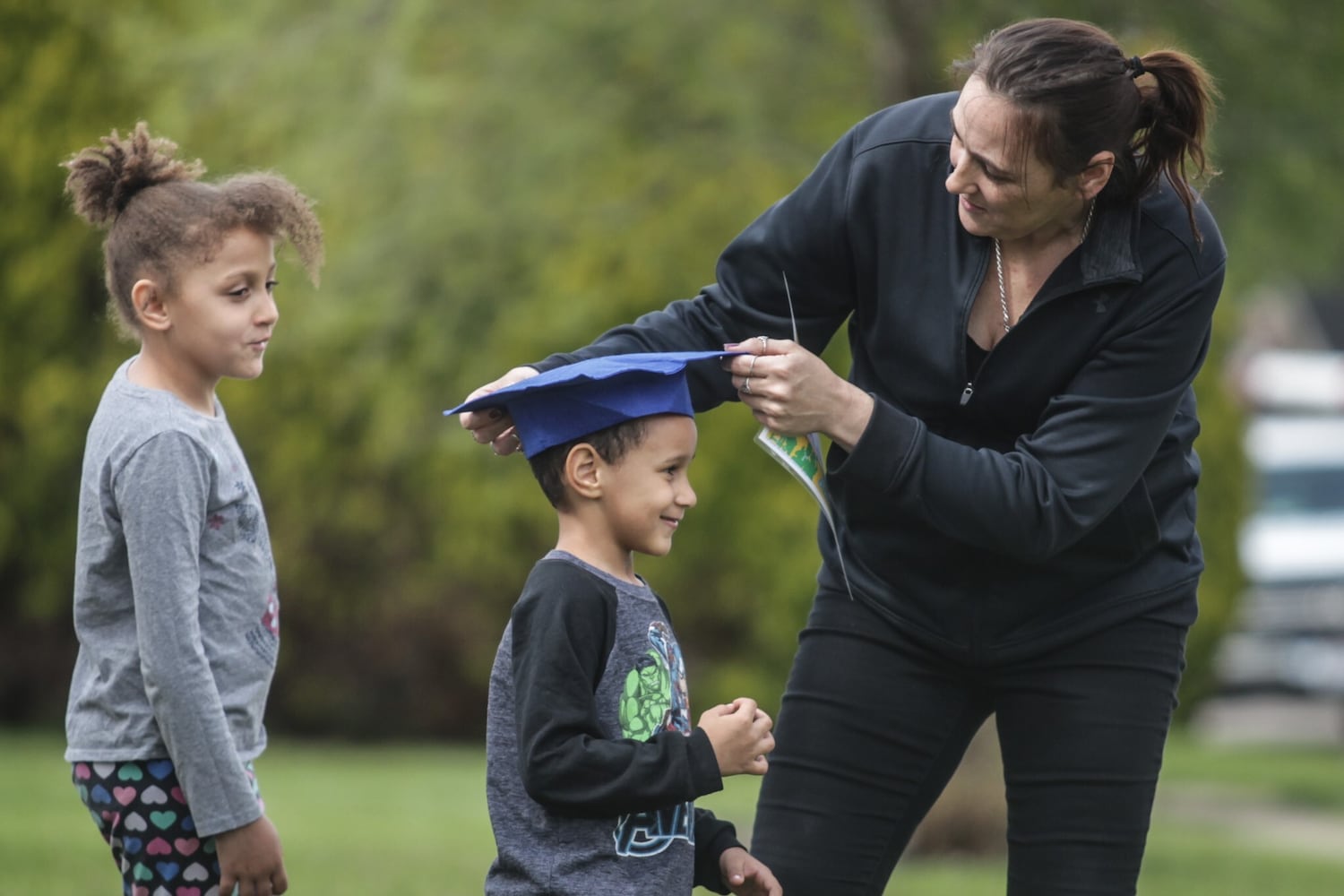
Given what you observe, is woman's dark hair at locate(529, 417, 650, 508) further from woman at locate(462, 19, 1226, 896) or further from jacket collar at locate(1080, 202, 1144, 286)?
jacket collar at locate(1080, 202, 1144, 286)

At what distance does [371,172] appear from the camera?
7.29m

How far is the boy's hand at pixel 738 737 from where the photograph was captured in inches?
103

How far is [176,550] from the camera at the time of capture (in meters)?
2.80

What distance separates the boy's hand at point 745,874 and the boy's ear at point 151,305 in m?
1.35

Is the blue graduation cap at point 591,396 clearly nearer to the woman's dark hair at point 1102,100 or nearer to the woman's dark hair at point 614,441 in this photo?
the woman's dark hair at point 614,441

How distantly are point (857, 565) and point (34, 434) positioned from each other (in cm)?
Answer: 1068

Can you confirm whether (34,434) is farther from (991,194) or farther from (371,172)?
(991,194)

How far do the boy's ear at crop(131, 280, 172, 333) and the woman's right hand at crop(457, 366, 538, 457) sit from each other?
0.58m

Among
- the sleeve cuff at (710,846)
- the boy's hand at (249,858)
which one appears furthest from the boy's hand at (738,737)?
the boy's hand at (249,858)

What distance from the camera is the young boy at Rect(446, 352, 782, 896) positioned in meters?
2.55

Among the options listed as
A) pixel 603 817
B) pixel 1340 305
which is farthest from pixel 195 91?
pixel 1340 305

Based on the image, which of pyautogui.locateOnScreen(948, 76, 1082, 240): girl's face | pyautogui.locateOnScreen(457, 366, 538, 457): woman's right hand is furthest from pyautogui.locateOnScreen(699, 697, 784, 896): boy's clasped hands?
pyautogui.locateOnScreen(948, 76, 1082, 240): girl's face

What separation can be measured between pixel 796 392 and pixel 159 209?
47.5 inches

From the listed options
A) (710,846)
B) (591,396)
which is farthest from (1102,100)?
(710,846)
